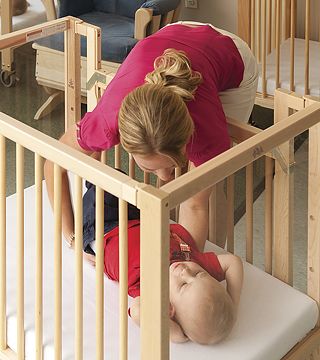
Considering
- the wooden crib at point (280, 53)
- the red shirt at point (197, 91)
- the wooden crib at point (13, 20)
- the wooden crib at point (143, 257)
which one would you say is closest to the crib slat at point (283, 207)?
the wooden crib at point (143, 257)

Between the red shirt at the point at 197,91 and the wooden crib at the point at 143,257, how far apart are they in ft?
0.38

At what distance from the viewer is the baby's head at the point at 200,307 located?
196cm

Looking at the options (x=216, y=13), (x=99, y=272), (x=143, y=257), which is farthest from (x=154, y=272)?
(x=216, y=13)

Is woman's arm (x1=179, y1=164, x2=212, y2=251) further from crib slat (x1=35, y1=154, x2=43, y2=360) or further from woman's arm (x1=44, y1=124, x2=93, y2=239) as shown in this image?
crib slat (x1=35, y1=154, x2=43, y2=360)

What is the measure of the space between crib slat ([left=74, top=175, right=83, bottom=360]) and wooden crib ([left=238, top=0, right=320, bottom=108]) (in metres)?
1.82

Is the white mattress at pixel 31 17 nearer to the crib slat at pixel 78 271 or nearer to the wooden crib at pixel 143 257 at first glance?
the wooden crib at pixel 143 257

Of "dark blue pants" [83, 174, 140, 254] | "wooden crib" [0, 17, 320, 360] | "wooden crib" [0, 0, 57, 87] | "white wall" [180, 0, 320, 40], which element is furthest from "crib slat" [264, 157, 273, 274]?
"white wall" [180, 0, 320, 40]

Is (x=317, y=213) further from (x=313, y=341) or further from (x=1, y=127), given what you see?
(x=1, y=127)

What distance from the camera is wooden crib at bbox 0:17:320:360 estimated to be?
1.69 m

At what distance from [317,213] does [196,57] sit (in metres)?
0.49

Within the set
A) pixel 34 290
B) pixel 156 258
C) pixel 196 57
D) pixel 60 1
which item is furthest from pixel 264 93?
pixel 156 258

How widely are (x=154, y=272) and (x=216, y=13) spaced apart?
118 inches

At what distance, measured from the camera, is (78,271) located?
6.19 ft

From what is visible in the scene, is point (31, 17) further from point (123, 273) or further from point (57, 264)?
point (123, 273)
